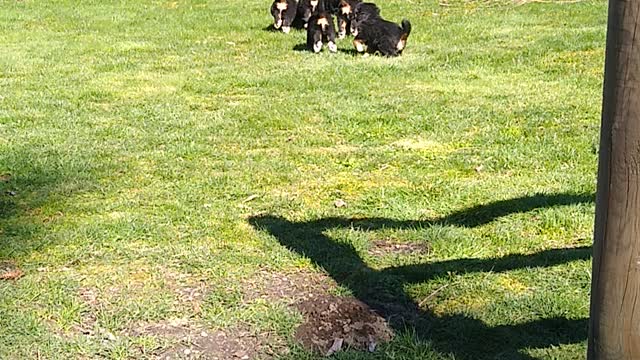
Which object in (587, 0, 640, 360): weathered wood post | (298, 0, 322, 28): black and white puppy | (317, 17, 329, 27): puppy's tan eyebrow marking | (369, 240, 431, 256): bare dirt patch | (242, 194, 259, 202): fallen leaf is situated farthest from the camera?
(298, 0, 322, 28): black and white puppy

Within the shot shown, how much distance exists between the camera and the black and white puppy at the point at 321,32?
36.9 feet

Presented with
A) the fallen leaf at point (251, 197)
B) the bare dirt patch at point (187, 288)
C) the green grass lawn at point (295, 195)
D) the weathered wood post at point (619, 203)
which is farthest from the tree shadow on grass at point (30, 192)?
the weathered wood post at point (619, 203)

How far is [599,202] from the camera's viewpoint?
2555mm

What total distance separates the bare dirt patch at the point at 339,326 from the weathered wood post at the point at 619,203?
1.33 m

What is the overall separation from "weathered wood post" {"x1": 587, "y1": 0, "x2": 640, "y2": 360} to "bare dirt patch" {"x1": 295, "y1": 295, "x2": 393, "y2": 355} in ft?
4.36

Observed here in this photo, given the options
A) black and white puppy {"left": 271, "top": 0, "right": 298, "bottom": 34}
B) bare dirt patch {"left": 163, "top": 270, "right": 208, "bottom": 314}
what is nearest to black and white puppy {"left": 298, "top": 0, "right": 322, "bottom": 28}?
black and white puppy {"left": 271, "top": 0, "right": 298, "bottom": 34}

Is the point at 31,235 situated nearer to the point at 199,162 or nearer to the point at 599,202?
the point at 199,162

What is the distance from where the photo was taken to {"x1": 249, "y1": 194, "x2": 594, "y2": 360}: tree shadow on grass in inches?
150

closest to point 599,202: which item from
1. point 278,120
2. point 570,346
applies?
point 570,346

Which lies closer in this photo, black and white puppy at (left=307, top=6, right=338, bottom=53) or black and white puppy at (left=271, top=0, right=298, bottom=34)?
black and white puppy at (left=307, top=6, right=338, bottom=53)

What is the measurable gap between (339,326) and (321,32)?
7.75 metres

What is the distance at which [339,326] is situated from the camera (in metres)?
3.99

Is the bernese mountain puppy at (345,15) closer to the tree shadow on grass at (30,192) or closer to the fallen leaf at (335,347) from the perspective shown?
the tree shadow on grass at (30,192)

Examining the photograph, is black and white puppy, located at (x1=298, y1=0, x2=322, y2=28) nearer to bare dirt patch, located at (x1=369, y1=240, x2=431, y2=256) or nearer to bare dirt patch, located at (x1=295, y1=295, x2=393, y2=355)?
bare dirt patch, located at (x1=369, y1=240, x2=431, y2=256)
